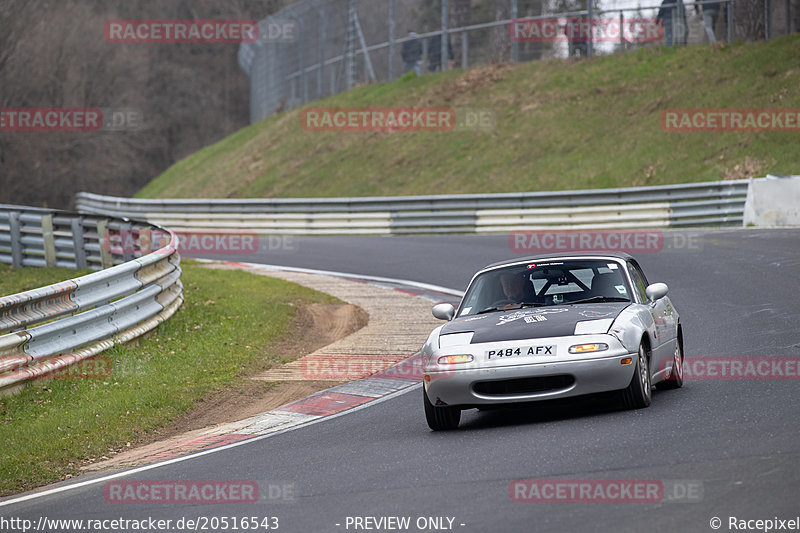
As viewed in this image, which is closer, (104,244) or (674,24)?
(104,244)

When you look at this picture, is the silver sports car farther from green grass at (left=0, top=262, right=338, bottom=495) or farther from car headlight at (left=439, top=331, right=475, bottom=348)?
green grass at (left=0, top=262, right=338, bottom=495)

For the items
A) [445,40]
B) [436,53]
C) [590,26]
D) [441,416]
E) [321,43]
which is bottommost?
[441,416]

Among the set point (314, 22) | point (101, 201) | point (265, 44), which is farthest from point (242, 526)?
point (265, 44)

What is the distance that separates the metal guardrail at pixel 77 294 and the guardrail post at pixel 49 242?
17 millimetres

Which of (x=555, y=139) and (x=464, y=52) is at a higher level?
(x=464, y=52)

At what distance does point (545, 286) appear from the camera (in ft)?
30.1

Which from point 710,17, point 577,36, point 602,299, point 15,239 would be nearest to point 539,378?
point 602,299

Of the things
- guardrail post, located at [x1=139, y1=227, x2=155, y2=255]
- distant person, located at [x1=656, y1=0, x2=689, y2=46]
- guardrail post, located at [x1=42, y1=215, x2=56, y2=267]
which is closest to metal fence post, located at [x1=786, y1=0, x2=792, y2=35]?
distant person, located at [x1=656, y1=0, x2=689, y2=46]

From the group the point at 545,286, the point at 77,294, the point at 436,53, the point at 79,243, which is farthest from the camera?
the point at 436,53

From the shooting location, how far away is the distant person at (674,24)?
34.4 m

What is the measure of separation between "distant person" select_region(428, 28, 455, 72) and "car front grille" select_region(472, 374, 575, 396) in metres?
31.8

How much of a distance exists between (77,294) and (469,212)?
57.8 ft

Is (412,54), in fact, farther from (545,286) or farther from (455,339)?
(455,339)

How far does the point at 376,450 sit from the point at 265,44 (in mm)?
44609
